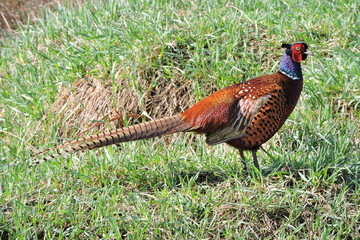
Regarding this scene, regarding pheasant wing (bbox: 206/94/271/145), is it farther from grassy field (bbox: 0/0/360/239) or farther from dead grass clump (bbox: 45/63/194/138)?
dead grass clump (bbox: 45/63/194/138)

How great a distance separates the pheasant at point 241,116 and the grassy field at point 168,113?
22 cm

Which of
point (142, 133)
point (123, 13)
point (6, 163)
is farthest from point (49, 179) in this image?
point (123, 13)

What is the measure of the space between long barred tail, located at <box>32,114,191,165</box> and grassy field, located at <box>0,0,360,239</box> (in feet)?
A: 0.97

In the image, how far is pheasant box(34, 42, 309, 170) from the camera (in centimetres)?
390

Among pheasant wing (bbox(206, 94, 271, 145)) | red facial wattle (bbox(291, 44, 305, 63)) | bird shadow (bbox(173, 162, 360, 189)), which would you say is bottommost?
bird shadow (bbox(173, 162, 360, 189))

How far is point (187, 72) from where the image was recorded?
4977 millimetres

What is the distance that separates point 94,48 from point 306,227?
2441 mm

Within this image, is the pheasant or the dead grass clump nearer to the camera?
the pheasant

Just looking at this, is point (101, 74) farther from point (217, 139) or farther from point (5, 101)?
point (217, 139)

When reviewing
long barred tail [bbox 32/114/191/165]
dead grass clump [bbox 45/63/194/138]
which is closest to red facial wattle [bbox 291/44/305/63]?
long barred tail [bbox 32/114/191/165]

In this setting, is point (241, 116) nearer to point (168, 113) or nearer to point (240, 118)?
point (240, 118)

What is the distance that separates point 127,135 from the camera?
379 cm

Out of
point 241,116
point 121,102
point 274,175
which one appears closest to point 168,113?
point 121,102

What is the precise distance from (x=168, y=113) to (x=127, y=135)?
1.16 m
